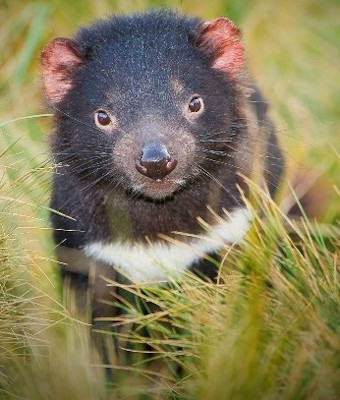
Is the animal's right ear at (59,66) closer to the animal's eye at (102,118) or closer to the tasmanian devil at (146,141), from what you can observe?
the tasmanian devil at (146,141)

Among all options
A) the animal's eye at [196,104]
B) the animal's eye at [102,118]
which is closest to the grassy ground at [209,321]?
the animal's eye at [102,118]

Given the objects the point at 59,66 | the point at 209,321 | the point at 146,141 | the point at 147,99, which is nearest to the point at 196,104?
the point at 147,99

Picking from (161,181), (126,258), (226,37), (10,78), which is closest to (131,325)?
(126,258)

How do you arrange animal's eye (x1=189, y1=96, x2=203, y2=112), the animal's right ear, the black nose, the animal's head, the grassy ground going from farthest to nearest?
the animal's right ear
animal's eye (x1=189, y1=96, x2=203, y2=112)
the animal's head
the black nose
the grassy ground

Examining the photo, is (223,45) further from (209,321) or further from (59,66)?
(209,321)

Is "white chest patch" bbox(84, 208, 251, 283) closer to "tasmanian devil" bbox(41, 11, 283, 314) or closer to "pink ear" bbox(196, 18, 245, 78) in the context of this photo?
"tasmanian devil" bbox(41, 11, 283, 314)

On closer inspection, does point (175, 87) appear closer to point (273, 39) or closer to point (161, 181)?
point (161, 181)

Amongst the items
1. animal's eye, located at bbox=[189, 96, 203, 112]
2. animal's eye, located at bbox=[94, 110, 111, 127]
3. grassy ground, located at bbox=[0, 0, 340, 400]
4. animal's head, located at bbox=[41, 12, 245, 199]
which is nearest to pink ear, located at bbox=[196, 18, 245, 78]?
animal's head, located at bbox=[41, 12, 245, 199]
